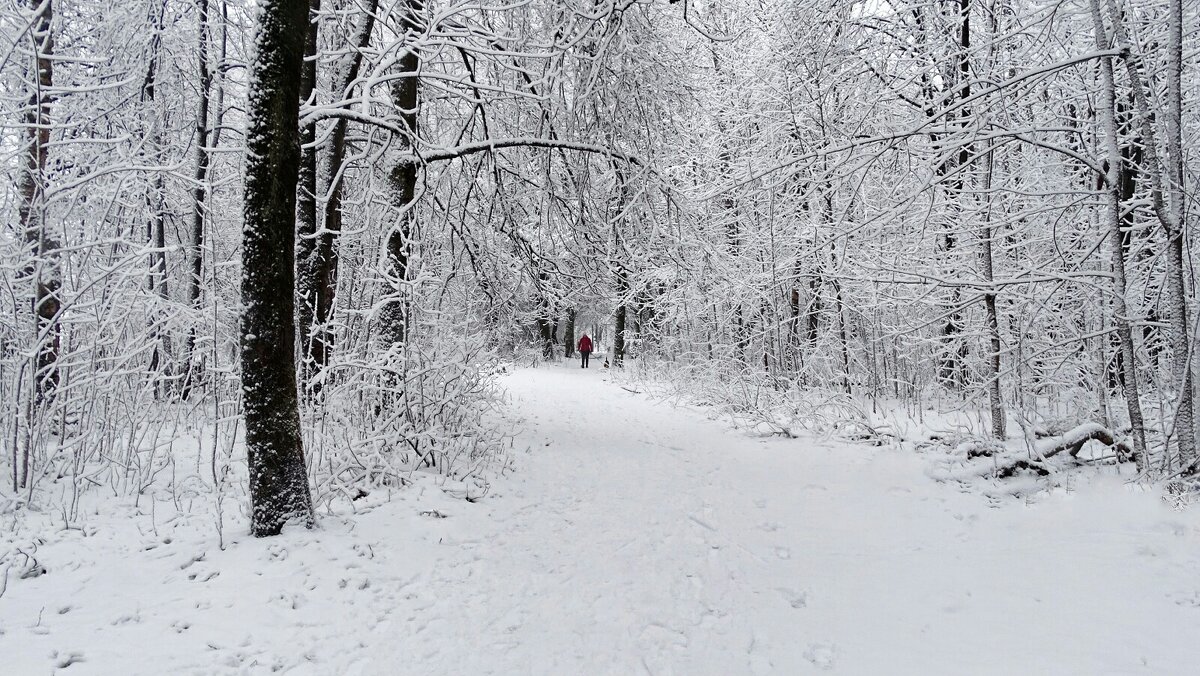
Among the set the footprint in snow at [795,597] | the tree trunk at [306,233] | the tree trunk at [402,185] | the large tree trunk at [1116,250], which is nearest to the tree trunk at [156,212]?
the tree trunk at [306,233]

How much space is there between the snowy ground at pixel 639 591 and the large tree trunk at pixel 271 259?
538mm

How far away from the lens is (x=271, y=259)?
3.73 m

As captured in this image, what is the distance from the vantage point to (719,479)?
656 cm

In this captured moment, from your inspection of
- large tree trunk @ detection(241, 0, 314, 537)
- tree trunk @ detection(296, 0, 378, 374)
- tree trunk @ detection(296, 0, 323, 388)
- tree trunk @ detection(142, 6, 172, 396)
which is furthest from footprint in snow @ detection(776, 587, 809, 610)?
tree trunk @ detection(142, 6, 172, 396)

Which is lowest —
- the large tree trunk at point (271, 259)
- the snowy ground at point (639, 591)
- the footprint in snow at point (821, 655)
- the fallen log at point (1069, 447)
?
the footprint in snow at point (821, 655)

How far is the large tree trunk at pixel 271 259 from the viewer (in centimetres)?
365

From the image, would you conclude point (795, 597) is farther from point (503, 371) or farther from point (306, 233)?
point (306, 233)

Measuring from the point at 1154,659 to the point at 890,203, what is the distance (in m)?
4.58

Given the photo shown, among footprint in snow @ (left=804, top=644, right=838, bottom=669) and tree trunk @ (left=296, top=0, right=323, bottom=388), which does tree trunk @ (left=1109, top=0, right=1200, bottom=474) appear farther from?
tree trunk @ (left=296, top=0, right=323, bottom=388)

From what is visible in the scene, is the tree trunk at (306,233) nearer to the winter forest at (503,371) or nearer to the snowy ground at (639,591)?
the winter forest at (503,371)

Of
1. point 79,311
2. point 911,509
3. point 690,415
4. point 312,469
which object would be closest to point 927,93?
point 911,509

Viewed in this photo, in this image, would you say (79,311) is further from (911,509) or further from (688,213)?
→ (911,509)

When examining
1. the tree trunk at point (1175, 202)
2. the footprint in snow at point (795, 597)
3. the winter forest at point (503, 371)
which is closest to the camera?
the winter forest at point (503, 371)

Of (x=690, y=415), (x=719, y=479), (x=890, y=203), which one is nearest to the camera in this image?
(x=890, y=203)
